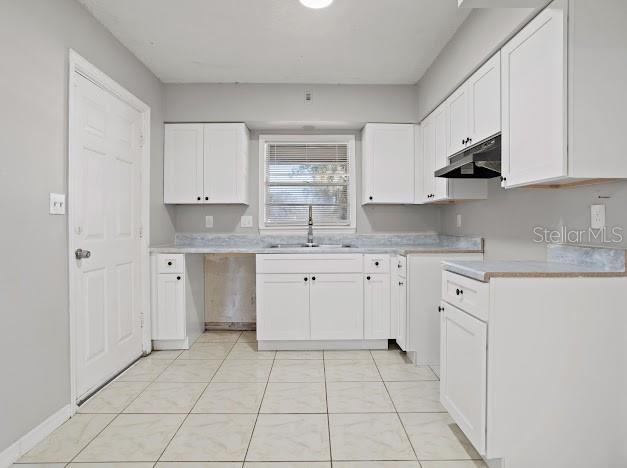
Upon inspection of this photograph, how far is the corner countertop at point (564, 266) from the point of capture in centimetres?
153

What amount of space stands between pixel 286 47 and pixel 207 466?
2721 millimetres

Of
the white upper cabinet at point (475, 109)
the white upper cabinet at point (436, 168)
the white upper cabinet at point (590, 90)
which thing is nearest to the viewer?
the white upper cabinet at point (590, 90)

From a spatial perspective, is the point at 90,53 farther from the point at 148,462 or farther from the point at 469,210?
the point at 469,210

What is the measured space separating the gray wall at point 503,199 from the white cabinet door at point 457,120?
8cm

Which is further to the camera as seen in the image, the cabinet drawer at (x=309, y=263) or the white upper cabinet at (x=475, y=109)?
the cabinet drawer at (x=309, y=263)

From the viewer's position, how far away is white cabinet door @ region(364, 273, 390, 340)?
3.14m

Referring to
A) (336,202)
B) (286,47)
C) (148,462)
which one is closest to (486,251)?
(336,202)

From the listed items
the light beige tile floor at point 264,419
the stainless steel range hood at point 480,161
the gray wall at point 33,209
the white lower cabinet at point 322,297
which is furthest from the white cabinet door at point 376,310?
the gray wall at point 33,209

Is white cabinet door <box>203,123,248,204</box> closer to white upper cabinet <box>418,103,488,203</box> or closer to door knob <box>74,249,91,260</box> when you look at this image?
door knob <box>74,249,91,260</box>

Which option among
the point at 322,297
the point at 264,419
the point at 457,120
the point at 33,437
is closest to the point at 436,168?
the point at 457,120

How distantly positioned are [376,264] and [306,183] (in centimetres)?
123

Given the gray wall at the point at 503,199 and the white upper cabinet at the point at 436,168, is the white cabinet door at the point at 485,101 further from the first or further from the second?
the white upper cabinet at the point at 436,168

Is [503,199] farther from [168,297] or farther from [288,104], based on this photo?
[168,297]

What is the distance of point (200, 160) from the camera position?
11.4 ft
